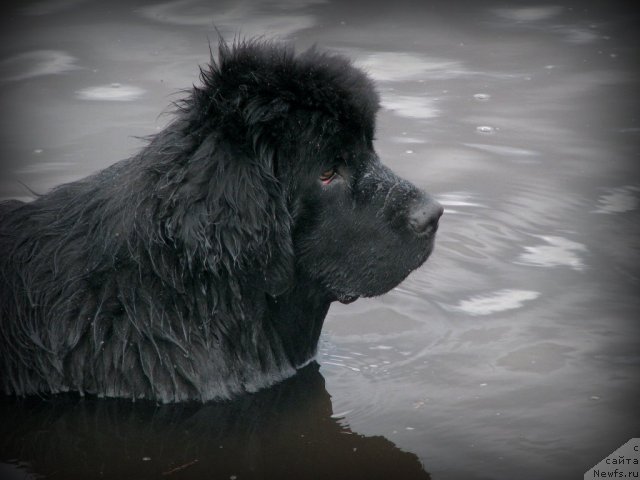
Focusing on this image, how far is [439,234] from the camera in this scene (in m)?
6.92

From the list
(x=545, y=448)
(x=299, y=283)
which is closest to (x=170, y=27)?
(x=299, y=283)

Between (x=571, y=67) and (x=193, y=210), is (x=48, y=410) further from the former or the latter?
(x=571, y=67)

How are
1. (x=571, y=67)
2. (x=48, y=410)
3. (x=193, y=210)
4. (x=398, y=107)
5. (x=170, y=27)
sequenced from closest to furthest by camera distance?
(x=193, y=210) < (x=48, y=410) < (x=398, y=107) < (x=571, y=67) < (x=170, y=27)

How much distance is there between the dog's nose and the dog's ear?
0.68 m

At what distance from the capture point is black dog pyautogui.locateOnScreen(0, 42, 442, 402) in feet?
15.0

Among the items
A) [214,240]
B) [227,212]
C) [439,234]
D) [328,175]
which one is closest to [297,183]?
[328,175]

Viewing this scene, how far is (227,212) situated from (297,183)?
17.1 inches

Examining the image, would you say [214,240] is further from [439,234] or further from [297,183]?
[439,234]

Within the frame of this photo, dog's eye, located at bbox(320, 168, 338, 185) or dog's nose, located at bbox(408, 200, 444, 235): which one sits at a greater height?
dog's eye, located at bbox(320, 168, 338, 185)

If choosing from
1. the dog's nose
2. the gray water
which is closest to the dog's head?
the dog's nose

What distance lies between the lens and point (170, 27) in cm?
1148

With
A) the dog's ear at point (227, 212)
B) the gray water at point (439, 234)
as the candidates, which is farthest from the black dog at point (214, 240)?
the gray water at point (439, 234)

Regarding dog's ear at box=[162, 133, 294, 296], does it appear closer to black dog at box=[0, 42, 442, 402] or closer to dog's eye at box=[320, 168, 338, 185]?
black dog at box=[0, 42, 442, 402]

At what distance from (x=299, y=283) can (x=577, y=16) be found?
25.4 ft
